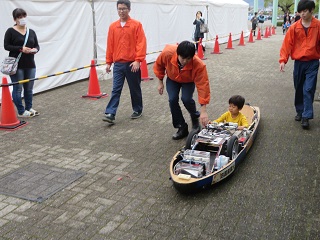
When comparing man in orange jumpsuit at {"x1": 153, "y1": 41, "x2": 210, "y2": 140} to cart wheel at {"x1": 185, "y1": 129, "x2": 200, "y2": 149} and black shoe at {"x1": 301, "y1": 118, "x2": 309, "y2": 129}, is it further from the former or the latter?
black shoe at {"x1": 301, "y1": 118, "x2": 309, "y2": 129}

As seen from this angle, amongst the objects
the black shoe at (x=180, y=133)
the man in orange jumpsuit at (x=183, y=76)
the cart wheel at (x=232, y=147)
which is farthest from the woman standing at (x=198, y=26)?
the cart wheel at (x=232, y=147)

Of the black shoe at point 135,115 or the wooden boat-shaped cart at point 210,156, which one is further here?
the black shoe at point 135,115

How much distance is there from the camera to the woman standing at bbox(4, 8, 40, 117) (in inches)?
260

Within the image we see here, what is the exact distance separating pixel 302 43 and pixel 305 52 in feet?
0.59

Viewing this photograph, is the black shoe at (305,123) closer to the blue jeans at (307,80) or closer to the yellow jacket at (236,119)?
the blue jeans at (307,80)

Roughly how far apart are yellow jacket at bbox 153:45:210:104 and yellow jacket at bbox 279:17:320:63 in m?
2.03

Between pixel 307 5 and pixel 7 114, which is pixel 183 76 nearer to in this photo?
pixel 307 5

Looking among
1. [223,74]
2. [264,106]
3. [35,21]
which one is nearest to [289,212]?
[264,106]

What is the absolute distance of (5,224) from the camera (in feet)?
11.5

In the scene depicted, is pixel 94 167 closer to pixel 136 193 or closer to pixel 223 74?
pixel 136 193

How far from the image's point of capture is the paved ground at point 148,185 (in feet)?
11.1

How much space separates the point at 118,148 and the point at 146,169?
903 millimetres

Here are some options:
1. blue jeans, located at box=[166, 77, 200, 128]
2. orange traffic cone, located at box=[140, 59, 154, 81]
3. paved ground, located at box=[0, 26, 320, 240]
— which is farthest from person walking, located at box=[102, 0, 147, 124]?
orange traffic cone, located at box=[140, 59, 154, 81]

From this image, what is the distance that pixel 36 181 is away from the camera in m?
4.41
